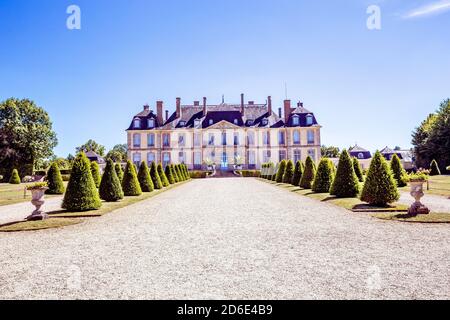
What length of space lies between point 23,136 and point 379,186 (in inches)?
1575

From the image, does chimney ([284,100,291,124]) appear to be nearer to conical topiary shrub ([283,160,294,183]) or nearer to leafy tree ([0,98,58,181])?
conical topiary shrub ([283,160,294,183])

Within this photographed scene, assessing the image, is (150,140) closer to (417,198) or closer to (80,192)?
(80,192)

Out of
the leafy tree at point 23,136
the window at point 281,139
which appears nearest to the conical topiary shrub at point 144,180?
the leafy tree at point 23,136

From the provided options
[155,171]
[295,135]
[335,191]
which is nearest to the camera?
[335,191]

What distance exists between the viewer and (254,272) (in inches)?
172

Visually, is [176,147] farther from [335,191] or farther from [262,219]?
[262,219]

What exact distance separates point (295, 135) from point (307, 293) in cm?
4896

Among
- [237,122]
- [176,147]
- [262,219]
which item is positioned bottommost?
[262,219]

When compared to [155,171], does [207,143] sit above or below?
above

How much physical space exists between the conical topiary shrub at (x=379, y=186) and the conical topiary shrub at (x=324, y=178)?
5.24 m

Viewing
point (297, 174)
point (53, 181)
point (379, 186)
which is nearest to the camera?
point (379, 186)

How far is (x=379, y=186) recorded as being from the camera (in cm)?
1078

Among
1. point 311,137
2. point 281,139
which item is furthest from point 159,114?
point 311,137
